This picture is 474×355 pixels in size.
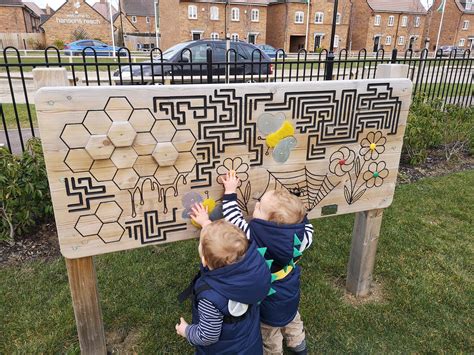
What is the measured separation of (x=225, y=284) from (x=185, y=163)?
0.61 meters

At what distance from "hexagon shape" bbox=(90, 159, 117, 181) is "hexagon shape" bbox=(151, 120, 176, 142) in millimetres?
235

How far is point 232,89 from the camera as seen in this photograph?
1781 mm

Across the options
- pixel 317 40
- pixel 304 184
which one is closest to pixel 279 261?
pixel 304 184

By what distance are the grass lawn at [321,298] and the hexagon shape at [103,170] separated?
4.33 feet

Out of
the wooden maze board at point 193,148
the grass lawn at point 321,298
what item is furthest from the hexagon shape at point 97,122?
the grass lawn at point 321,298

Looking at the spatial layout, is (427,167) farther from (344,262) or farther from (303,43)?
(303,43)

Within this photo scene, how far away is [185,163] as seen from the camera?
1797 mm

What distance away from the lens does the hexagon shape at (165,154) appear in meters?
1.70

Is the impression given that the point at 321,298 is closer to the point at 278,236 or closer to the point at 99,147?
the point at 278,236

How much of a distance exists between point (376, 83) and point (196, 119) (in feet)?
3.67

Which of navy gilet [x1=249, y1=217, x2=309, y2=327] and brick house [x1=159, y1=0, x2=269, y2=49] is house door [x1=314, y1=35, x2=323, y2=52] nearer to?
brick house [x1=159, y1=0, x2=269, y2=49]

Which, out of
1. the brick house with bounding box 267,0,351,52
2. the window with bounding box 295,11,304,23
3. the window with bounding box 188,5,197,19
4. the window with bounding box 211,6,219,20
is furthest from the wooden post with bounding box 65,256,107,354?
the window with bounding box 295,11,304,23

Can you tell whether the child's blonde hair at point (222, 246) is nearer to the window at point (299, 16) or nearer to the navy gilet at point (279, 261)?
the navy gilet at point (279, 261)

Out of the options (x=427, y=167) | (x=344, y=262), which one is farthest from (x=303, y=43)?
(x=344, y=262)
